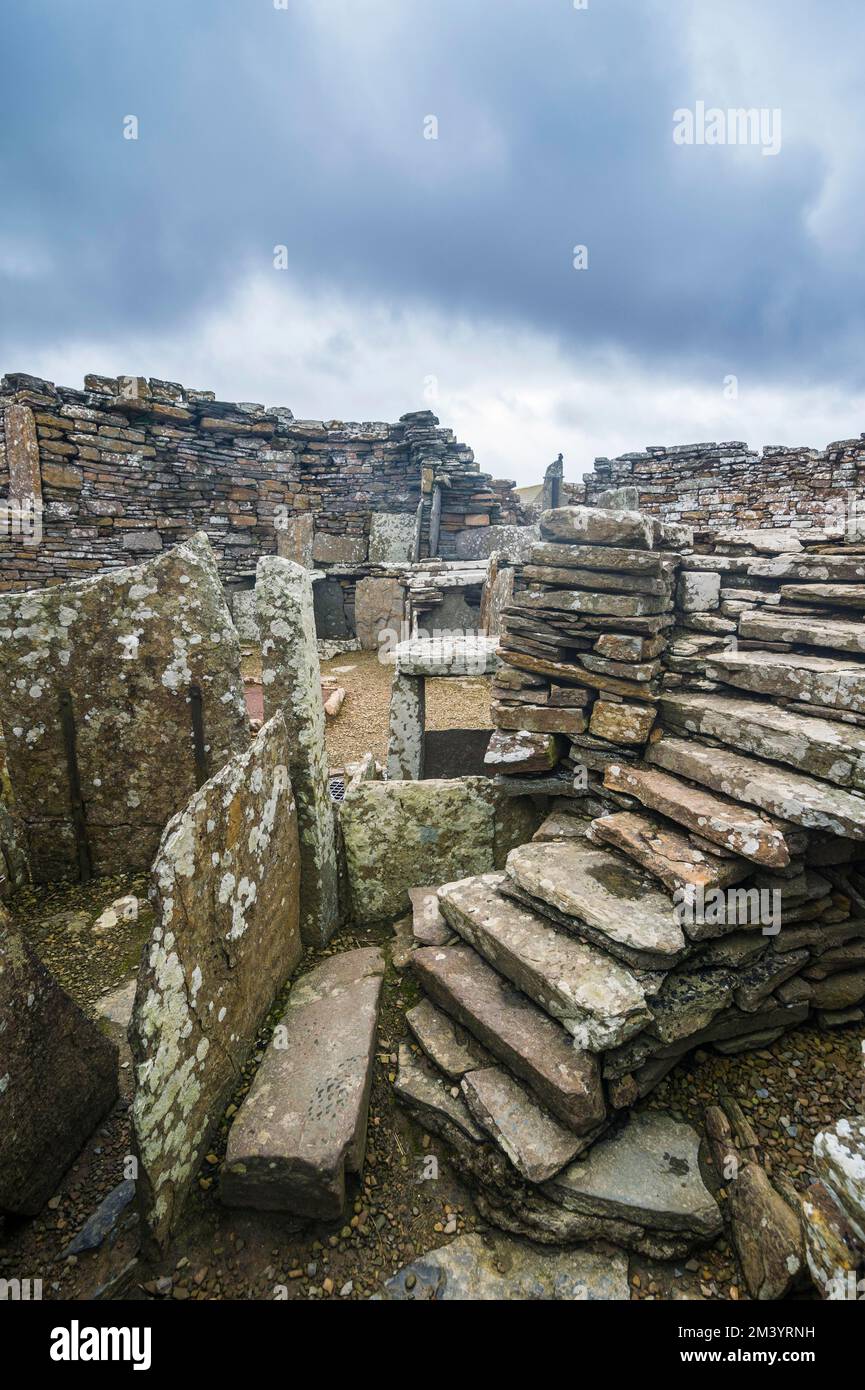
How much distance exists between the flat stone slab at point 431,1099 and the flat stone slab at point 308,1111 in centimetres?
19

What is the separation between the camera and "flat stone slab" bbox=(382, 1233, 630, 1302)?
1.97 metres

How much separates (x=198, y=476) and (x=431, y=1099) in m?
12.8

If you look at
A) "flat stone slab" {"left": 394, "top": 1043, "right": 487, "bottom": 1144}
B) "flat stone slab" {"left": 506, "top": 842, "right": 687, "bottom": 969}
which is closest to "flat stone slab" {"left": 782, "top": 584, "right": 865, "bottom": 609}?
"flat stone slab" {"left": 506, "top": 842, "right": 687, "bottom": 969}

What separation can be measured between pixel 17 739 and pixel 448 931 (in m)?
2.84

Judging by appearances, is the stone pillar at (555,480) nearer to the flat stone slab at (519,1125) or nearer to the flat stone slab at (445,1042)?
the flat stone slab at (445,1042)

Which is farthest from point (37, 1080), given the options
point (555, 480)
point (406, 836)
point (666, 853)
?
point (555, 480)

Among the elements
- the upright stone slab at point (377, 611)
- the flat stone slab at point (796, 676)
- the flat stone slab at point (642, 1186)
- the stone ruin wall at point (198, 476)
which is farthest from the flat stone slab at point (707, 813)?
the stone ruin wall at point (198, 476)

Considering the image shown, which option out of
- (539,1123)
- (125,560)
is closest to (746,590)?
(539,1123)

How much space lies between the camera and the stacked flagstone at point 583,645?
135 inches

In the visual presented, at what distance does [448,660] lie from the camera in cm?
467

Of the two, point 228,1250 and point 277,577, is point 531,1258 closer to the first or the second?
point 228,1250

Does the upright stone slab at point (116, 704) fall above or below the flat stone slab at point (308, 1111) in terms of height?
above

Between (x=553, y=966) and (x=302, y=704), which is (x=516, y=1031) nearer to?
(x=553, y=966)

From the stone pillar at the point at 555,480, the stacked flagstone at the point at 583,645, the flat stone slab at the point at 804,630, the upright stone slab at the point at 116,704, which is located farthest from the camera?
the stone pillar at the point at 555,480
